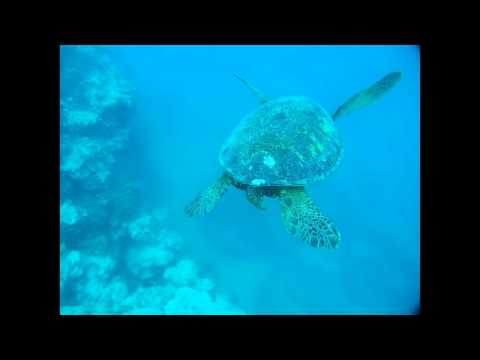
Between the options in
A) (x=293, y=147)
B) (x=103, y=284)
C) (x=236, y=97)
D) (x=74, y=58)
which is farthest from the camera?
(x=236, y=97)

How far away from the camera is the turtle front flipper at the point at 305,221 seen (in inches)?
111

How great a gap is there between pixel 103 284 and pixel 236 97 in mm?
10529

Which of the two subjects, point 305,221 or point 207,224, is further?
point 207,224

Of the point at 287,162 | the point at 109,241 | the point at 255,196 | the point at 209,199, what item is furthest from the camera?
the point at 109,241

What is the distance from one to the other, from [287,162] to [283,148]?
0.54ft

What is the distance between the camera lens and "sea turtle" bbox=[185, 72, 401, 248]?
290 centimetres

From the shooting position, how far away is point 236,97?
1439cm

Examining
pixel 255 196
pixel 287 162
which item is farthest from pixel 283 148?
pixel 255 196

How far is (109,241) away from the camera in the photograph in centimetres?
715

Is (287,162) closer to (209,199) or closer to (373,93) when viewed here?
(209,199)

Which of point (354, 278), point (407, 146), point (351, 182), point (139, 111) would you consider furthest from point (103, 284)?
point (407, 146)

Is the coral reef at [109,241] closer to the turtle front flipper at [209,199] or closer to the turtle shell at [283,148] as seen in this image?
the turtle front flipper at [209,199]

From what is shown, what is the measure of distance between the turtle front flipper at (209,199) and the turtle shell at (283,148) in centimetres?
28

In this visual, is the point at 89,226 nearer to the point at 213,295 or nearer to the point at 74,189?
the point at 74,189
